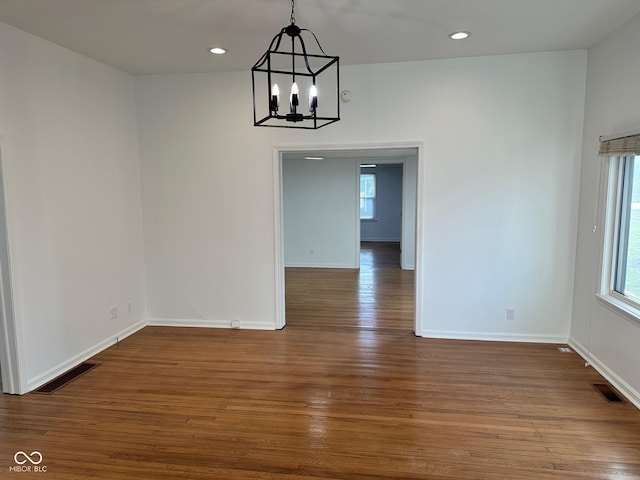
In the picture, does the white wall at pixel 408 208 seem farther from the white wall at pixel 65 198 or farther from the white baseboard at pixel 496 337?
the white wall at pixel 65 198

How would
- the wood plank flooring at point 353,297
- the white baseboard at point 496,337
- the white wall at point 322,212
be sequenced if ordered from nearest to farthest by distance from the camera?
the white baseboard at point 496,337
the wood plank flooring at point 353,297
the white wall at point 322,212

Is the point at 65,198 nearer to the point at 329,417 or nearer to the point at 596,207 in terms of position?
the point at 329,417

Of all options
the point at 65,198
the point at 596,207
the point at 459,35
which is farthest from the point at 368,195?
the point at 65,198

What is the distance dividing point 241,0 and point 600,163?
3.24 metres

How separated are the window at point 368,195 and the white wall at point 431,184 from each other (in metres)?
8.51

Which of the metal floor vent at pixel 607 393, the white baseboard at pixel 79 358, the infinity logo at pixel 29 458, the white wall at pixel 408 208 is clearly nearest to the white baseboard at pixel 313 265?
the white wall at pixel 408 208

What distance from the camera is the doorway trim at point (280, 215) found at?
4266 mm

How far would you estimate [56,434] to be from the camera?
2684 mm

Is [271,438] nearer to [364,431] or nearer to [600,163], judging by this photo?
[364,431]

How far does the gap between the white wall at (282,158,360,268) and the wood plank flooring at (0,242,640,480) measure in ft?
14.9

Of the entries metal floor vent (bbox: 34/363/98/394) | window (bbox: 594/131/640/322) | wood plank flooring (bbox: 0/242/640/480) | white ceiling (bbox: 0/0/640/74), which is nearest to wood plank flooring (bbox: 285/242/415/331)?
wood plank flooring (bbox: 0/242/640/480)

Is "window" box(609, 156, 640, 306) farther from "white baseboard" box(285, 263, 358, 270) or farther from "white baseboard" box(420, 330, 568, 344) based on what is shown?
"white baseboard" box(285, 263, 358, 270)

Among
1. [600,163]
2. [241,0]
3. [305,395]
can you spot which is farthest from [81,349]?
[600,163]

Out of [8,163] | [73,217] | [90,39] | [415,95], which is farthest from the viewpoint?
[415,95]
